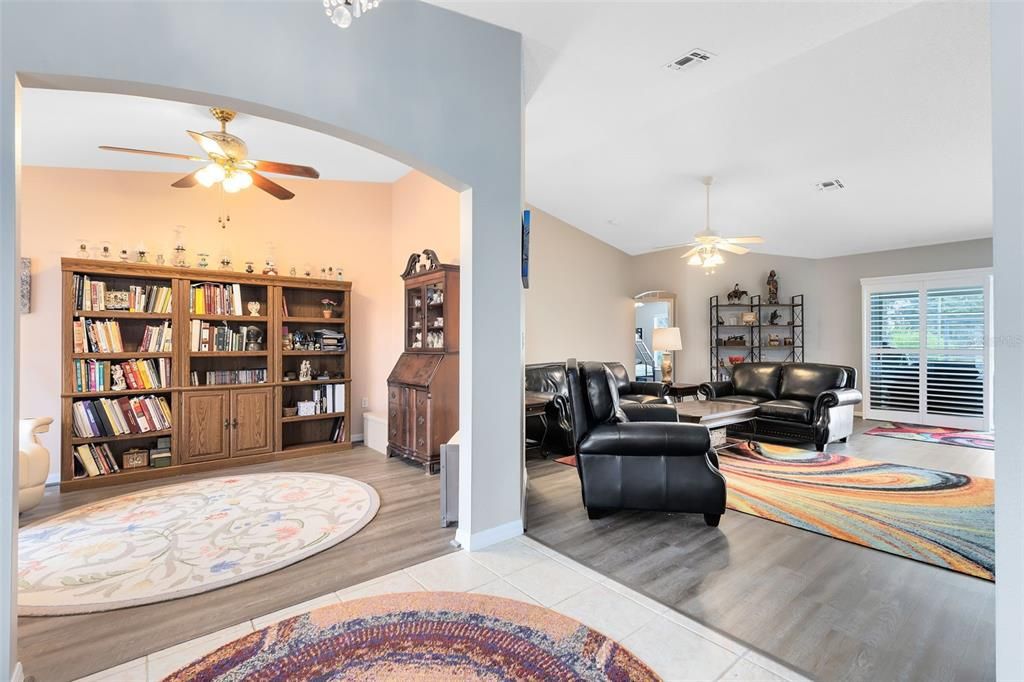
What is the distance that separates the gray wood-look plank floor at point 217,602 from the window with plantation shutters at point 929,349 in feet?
24.3

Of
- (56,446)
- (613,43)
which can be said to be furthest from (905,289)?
(56,446)

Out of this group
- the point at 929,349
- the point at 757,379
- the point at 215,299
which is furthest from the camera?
the point at 929,349

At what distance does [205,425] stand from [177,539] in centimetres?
181

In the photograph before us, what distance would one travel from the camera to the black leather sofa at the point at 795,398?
5211 mm

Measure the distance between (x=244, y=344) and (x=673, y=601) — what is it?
4.53 metres

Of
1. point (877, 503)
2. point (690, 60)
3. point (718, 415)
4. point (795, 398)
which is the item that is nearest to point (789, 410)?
point (795, 398)

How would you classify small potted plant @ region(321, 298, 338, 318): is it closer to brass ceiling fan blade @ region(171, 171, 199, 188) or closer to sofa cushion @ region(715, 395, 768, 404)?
brass ceiling fan blade @ region(171, 171, 199, 188)

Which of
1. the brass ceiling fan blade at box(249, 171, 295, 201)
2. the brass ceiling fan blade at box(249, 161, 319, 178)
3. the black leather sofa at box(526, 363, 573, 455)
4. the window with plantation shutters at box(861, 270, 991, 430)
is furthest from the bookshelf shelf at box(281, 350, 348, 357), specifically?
the window with plantation shutters at box(861, 270, 991, 430)

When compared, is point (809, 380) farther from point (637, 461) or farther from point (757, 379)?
point (637, 461)

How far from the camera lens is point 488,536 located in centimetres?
282

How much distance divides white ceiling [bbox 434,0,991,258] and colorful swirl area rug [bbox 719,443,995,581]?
10.1 ft

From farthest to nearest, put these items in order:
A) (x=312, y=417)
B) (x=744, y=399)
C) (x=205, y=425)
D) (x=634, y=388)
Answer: (x=634, y=388) → (x=744, y=399) → (x=312, y=417) → (x=205, y=425)

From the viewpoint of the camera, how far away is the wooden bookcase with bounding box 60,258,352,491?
3949 mm

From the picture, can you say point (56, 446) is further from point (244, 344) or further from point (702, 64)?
point (702, 64)
